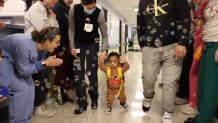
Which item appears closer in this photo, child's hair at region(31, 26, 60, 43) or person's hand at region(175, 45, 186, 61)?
child's hair at region(31, 26, 60, 43)

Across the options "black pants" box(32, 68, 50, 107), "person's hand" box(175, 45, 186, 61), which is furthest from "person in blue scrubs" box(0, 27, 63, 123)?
"person's hand" box(175, 45, 186, 61)

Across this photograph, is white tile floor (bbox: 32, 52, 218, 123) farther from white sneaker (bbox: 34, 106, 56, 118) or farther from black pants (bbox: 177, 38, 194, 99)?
Answer: black pants (bbox: 177, 38, 194, 99)

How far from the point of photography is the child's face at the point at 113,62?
2.64m

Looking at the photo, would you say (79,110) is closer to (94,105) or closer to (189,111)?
(94,105)

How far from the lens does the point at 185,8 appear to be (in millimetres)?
2189

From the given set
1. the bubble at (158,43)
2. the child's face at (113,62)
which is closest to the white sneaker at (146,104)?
the child's face at (113,62)

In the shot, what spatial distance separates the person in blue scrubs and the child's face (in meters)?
0.89

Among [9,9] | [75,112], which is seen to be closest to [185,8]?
[75,112]

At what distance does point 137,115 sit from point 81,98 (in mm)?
628

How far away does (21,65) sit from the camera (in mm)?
1770

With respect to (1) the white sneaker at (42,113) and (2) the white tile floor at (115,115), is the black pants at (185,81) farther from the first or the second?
(1) the white sneaker at (42,113)

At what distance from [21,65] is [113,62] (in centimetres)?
112

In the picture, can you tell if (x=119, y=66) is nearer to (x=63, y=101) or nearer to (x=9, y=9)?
(x=63, y=101)

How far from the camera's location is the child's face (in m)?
2.64
